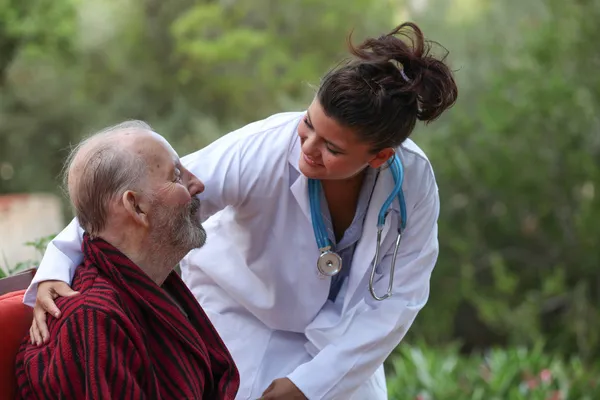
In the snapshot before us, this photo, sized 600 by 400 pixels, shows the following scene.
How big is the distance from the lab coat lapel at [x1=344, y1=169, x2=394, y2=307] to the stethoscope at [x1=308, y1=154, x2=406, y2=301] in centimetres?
2

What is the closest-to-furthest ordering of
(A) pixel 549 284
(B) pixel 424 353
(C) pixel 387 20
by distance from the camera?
(B) pixel 424 353
(A) pixel 549 284
(C) pixel 387 20

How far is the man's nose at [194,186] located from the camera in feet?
6.55

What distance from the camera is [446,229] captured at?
870 centimetres

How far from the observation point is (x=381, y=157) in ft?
7.13

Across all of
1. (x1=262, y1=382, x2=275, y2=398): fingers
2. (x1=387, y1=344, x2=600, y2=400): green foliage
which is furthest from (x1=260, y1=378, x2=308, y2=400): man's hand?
(x1=387, y1=344, x2=600, y2=400): green foliage

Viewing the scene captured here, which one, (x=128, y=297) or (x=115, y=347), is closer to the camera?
(x=115, y=347)

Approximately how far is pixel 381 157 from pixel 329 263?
0.31 m

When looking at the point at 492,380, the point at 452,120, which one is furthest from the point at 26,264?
the point at 452,120

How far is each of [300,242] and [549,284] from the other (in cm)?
552

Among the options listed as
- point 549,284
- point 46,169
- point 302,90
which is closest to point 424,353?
point 549,284

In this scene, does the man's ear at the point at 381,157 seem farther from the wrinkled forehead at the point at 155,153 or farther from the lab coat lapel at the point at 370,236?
the wrinkled forehead at the point at 155,153

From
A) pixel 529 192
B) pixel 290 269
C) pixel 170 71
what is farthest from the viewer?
pixel 170 71

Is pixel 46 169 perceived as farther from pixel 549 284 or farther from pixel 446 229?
pixel 549 284

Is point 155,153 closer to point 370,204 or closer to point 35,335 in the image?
point 35,335
